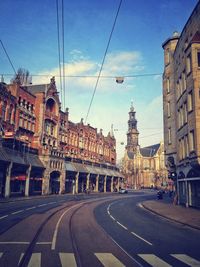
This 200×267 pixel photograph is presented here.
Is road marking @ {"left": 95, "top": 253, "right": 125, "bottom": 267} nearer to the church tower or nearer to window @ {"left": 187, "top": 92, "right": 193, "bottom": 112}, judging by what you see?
window @ {"left": 187, "top": 92, "right": 193, "bottom": 112}

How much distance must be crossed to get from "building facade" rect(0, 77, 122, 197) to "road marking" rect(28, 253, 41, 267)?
28142mm

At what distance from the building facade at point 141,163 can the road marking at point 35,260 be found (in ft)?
371

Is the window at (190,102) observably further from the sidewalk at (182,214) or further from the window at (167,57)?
the window at (167,57)

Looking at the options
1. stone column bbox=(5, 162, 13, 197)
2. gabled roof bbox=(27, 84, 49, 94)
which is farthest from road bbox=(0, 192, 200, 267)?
gabled roof bbox=(27, 84, 49, 94)

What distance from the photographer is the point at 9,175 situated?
36.1 m

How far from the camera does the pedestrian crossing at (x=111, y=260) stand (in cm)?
741

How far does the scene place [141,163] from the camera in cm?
12569

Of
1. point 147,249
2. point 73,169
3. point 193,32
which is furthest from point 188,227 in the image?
point 73,169

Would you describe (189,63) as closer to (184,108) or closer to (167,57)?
(184,108)

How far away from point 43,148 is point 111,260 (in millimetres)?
41548

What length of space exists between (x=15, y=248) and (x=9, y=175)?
28.9m

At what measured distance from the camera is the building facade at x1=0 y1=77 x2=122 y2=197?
127 feet

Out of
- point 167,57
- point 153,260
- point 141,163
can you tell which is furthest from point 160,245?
point 141,163

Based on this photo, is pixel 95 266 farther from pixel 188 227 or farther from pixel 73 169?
pixel 73 169
